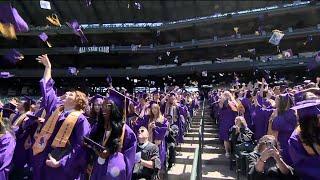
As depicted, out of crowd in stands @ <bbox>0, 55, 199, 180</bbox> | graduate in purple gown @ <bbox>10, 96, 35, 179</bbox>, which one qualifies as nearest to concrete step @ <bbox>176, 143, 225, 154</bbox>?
crowd in stands @ <bbox>0, 55, 199, 180</bbox>

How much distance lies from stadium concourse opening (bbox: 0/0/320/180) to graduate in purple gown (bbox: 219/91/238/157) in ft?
0.08

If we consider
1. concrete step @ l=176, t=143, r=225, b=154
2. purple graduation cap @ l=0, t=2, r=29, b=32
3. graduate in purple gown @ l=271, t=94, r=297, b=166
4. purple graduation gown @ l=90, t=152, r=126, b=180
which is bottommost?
concrete step @ l=176, t=143, r=225, b=154

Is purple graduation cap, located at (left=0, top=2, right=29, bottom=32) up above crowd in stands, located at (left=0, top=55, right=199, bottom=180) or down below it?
above

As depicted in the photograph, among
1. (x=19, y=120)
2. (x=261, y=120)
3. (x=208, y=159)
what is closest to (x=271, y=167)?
(x=19, y=120)

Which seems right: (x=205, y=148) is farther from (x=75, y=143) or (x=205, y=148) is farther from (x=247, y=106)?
(x=75, y=143)

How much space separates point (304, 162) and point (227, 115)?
659 cm

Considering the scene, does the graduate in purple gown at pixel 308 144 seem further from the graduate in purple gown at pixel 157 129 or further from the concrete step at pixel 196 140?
the concrete step at pixel 196 140

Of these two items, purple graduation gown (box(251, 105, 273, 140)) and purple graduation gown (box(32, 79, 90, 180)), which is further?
purple graduation gown (box(251, 105, 273, 140))

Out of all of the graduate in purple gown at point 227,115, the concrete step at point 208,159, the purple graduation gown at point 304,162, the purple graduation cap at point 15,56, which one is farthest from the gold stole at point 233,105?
the purple graduation cap at point 15,56

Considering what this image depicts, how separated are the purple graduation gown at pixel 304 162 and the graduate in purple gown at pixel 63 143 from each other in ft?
6.90

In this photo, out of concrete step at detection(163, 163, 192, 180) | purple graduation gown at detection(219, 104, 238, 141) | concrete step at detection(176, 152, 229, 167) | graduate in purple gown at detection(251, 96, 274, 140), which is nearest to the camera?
graduate in purple gown at detection(251, 96, 274, 140)

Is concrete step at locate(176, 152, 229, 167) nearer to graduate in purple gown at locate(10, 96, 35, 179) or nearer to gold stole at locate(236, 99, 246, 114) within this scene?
gold stole at locate(236, 99, 246, 114)

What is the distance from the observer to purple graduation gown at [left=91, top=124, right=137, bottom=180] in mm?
4312

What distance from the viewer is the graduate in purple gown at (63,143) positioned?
15.2 feet
